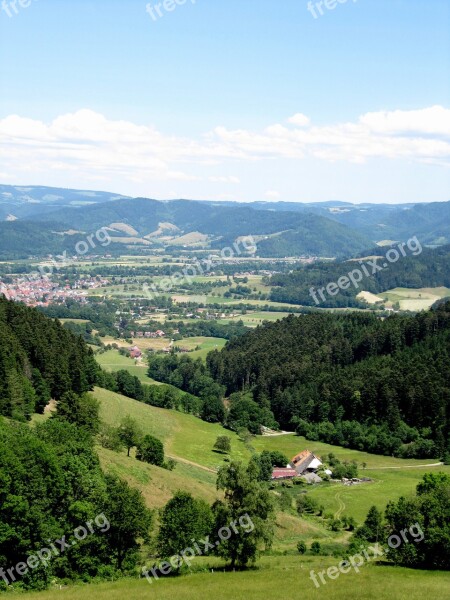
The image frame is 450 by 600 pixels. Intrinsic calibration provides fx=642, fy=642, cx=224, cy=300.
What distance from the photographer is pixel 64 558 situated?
3631 cm

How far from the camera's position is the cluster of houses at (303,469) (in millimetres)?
78312

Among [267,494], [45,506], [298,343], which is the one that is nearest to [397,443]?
[298,343]

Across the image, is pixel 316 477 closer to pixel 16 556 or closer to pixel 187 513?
pixel 187 513

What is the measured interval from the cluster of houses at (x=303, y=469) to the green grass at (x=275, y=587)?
3957cm

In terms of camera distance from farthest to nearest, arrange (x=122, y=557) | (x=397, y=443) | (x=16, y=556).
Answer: (x=397, y=443) < (x=122, y=557) < (x=16, y=556)

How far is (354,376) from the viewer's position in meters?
117

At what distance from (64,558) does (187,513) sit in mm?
8383

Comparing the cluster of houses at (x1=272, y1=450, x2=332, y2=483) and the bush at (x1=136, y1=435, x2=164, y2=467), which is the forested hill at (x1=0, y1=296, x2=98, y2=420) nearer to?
the bush at (x1=136, y1=435, x2=164, y2=467)

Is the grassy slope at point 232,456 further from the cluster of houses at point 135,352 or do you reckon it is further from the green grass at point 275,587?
the cluster of houses at point 135,352

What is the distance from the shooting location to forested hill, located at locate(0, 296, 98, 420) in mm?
59594

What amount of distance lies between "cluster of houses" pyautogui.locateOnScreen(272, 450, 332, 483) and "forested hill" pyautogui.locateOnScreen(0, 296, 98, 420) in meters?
26.4

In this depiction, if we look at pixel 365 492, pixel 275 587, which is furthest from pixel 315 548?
pixel 365 492

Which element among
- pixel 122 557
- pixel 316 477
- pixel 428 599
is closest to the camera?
pixel 428 599

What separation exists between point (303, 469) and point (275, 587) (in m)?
47.6
